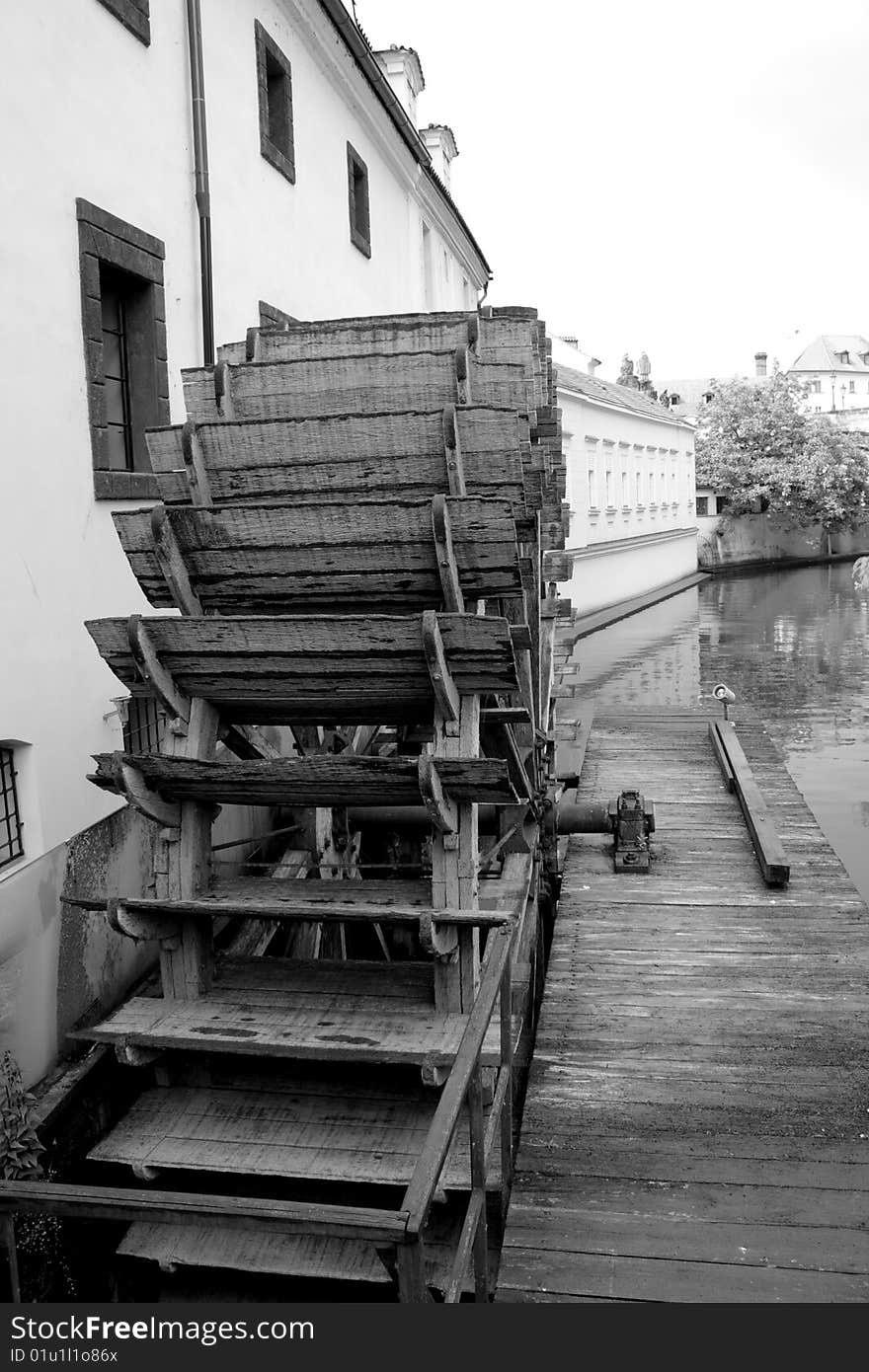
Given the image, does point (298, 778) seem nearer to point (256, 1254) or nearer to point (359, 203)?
point (256, 1254)

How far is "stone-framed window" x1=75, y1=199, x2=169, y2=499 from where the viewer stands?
5.92 meters

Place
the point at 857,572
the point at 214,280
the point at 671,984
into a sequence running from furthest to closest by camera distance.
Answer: the point at 857,572 → the point at 214,280 → the point at 671,984

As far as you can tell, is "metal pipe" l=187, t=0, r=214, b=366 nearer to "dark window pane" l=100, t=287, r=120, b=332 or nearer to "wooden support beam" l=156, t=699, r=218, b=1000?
"dark window pane" l=100, t=287, r=120, b=332

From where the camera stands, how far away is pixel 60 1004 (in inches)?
208

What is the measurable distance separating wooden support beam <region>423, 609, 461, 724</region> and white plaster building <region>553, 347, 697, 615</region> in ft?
52.3

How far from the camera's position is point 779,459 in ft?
136

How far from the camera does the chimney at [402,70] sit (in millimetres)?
13828

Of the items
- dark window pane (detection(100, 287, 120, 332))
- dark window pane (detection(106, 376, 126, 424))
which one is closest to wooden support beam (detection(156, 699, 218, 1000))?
dark window pane (detection(106, 376, 126, 424))

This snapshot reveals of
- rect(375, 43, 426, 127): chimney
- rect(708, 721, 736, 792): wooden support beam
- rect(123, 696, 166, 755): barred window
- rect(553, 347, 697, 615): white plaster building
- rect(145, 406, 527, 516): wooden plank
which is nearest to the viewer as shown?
rect(145, 406, 527, 516): wooden plank

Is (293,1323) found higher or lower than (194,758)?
lower

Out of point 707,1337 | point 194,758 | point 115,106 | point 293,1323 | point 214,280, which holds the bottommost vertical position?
point 707,1337

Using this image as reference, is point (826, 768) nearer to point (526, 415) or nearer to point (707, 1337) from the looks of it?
point (526, 415)

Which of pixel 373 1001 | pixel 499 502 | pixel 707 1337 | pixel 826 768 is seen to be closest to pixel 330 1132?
pixel 373 1001

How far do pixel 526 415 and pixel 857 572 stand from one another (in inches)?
1212
